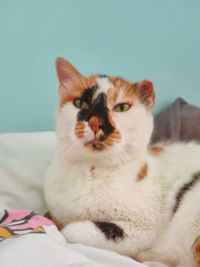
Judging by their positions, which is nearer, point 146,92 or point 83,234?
point 83,234

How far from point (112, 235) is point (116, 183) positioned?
0.12 m

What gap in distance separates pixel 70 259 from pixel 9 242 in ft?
0.37

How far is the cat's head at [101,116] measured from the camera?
908 mm

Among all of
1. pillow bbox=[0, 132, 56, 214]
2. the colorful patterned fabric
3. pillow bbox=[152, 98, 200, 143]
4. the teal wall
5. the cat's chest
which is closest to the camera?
the colorful patterned fabric

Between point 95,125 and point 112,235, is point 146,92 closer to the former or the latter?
point 95,125

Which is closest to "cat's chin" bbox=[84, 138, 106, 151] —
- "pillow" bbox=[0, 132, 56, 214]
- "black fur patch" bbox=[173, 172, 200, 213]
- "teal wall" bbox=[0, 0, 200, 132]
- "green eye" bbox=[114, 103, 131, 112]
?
"green eye" bbox=[114, 103, 131, 112]

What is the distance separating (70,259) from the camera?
2.39 ft

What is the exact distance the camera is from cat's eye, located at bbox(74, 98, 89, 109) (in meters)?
0.96

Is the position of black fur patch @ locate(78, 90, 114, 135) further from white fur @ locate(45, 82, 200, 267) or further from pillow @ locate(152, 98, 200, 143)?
pillow @ locate(152, 98, 200, 143)

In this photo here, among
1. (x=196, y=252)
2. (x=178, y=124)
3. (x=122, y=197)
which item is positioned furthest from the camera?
(x=178, y=124)

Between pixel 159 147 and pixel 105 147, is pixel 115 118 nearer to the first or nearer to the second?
pixel 105 147

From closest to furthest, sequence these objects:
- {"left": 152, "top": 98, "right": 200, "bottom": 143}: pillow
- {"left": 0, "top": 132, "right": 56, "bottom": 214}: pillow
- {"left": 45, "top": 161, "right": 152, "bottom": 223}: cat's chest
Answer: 1. {"left": 45, "top": 161, "right": 152, "bottom": 223}: cat's chest
2. {"left": 0, "top": 132, "right": 56, "bottom": 214}: pillow
3. {"left": 152, "top": 98, "right": 200, "bottom": 143}: pillow

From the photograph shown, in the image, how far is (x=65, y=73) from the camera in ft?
3.35

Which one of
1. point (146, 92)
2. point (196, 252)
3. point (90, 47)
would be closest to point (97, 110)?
point (146, 92)
